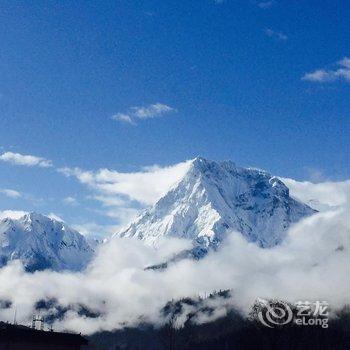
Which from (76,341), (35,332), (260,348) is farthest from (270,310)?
(35,332)

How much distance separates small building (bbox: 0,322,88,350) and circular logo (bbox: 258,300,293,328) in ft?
147

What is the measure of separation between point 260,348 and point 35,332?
78.7 m

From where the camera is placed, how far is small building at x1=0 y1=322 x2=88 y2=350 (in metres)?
123

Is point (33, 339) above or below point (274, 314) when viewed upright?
below

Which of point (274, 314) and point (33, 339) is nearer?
point (33, 339)

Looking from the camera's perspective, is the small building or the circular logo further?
the circular logo

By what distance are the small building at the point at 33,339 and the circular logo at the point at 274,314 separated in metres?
44.8

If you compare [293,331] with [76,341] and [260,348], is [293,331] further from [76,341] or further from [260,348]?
[76,341]

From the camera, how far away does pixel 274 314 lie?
156375 millimetres

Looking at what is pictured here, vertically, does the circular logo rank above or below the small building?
above

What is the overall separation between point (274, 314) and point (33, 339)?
196 ft

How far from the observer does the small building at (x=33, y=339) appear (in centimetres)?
12331

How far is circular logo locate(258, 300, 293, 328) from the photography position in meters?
153

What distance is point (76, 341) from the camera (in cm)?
13588
